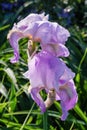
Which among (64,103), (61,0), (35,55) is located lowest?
(61,0)

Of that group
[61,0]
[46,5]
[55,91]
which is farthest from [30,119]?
[61,0]

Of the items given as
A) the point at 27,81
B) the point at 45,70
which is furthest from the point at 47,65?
the point at 27,81

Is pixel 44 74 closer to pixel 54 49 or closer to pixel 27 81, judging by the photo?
pixel 54 49

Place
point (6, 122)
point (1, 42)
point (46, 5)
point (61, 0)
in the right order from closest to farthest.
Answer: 1. point (6, 122)
2. point (1, 42)
3. point (46, 5)
4. point (61, 0)

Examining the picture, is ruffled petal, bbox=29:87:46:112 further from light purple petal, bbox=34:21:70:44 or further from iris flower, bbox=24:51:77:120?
light purple petal, bbox=34:21:70:44

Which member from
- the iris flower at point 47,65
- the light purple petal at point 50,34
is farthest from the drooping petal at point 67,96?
the light purple petal at point 50,34

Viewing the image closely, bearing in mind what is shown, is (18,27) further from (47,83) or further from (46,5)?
(46,5)

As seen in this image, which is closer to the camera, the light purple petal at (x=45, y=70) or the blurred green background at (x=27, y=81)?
the light purple petal at (x=45, y=70)

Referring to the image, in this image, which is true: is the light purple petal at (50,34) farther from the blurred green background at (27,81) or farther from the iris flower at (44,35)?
the blurred green background at (27,81)

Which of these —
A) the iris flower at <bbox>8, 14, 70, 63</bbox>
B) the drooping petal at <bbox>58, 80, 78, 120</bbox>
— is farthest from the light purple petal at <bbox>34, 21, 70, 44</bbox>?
the drooping petal at <bbox>58, 80, 78, 120</bbox>
